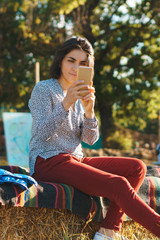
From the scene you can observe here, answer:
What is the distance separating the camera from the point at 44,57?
23.6 ft

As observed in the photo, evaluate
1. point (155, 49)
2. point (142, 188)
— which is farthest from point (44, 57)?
point (142, 188)

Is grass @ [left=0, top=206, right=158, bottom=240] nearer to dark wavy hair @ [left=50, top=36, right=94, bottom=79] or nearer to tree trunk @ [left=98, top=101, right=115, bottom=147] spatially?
dark wavy hair @ [left=50, top=36, right=94, bottom=79]

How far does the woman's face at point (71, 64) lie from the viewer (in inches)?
88.7

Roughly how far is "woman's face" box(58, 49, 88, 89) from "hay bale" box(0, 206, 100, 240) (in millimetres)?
877

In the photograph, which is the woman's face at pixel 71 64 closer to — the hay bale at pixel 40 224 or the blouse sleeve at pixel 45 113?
the blouse sleeve at pixel 45 113

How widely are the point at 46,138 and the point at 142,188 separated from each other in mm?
781

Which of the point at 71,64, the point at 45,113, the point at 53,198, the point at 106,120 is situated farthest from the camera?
the point at 106,120

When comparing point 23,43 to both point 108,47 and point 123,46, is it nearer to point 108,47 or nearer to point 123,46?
point 108,47

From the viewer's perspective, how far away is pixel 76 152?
2.19 meters

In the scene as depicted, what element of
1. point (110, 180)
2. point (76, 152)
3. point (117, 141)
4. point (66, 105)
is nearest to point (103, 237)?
point (110, 180)

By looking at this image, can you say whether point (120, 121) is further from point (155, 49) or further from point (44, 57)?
point (44, 57)

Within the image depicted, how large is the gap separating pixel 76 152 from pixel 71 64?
0.61 metres

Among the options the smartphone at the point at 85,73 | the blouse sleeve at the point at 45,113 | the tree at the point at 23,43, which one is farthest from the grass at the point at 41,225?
the tree at the point at 23,43

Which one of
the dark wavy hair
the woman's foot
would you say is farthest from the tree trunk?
the woman's foot
